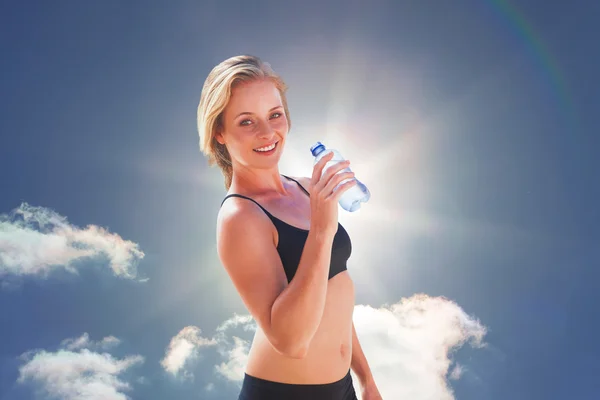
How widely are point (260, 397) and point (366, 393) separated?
0.89 m

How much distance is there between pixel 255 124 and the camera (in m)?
2.96

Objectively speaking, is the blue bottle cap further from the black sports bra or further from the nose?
the black sports bra

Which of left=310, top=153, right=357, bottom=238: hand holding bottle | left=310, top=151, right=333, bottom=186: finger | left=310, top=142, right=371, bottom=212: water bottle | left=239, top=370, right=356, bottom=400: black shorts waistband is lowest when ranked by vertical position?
left=239, top=370, right=356, bottom=400: black shorts waistband

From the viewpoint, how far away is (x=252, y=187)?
321 centimetres

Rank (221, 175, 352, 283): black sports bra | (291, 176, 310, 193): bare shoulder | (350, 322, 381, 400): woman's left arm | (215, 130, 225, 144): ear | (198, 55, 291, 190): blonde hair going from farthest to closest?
(291, 176, 310, 193): bare shoulder, (350, 322, 381, 400): woman's left arm, (215, 130, 225, 144): ear, (198, 55, 291, 190): blonde hair, (221, 175, 352, 283): black sports bra

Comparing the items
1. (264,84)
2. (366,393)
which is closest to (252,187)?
(264,84)

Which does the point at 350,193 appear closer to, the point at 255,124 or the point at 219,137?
the point at 255,124

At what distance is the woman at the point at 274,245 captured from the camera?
2.39 m

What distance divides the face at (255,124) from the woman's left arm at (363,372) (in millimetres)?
1386

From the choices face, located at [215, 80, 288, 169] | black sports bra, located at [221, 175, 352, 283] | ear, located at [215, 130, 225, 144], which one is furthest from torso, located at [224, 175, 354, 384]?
ear, located at [215, 130, 225, 144]

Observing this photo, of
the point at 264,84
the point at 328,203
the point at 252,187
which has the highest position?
the point at 264,84

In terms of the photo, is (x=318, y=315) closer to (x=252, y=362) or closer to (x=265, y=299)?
(x=265, y=299)

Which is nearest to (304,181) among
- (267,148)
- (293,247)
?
(267,148)

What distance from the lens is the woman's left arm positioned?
3498 mm
